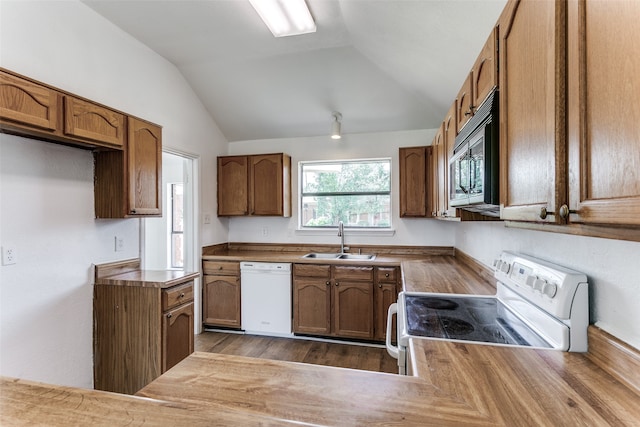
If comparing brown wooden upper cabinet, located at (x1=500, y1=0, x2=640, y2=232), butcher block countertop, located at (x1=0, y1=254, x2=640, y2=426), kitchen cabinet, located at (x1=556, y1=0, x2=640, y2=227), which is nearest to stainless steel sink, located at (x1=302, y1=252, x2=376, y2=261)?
butcher block countertop, located at (x1=0, y1=254, x2=640, y2=426)

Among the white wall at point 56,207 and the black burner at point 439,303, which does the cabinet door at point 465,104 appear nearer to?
the black burner at point 439,303

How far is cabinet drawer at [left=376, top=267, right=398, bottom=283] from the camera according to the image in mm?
3041

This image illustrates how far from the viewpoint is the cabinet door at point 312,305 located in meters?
3.19

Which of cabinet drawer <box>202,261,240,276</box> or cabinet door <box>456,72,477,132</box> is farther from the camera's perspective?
cabinet drawer <box>202,261,240,276</box>

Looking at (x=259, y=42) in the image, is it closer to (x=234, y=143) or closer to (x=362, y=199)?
(x=234, y=143)

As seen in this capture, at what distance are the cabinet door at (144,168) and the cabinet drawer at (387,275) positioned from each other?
2.07 meters

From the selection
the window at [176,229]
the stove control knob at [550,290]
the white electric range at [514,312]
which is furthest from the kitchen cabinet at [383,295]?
the window at [176,229]

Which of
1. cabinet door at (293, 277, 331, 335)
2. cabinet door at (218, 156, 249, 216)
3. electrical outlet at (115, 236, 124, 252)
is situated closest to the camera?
electrical outlet at (115, 236, 124, 252)

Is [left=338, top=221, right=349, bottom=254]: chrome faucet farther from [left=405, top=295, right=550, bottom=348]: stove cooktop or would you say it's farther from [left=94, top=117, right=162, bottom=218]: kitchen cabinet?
[left=94, top=117, right=162, bottom=218]: kitchen cabinet

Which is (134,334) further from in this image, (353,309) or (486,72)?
(486,72)

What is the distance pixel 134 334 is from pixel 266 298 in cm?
137

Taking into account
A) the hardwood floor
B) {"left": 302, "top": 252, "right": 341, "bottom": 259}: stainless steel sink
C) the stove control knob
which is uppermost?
the stove control knob

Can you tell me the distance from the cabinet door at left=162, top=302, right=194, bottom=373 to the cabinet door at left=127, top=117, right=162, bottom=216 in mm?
795

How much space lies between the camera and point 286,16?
2.19 m
